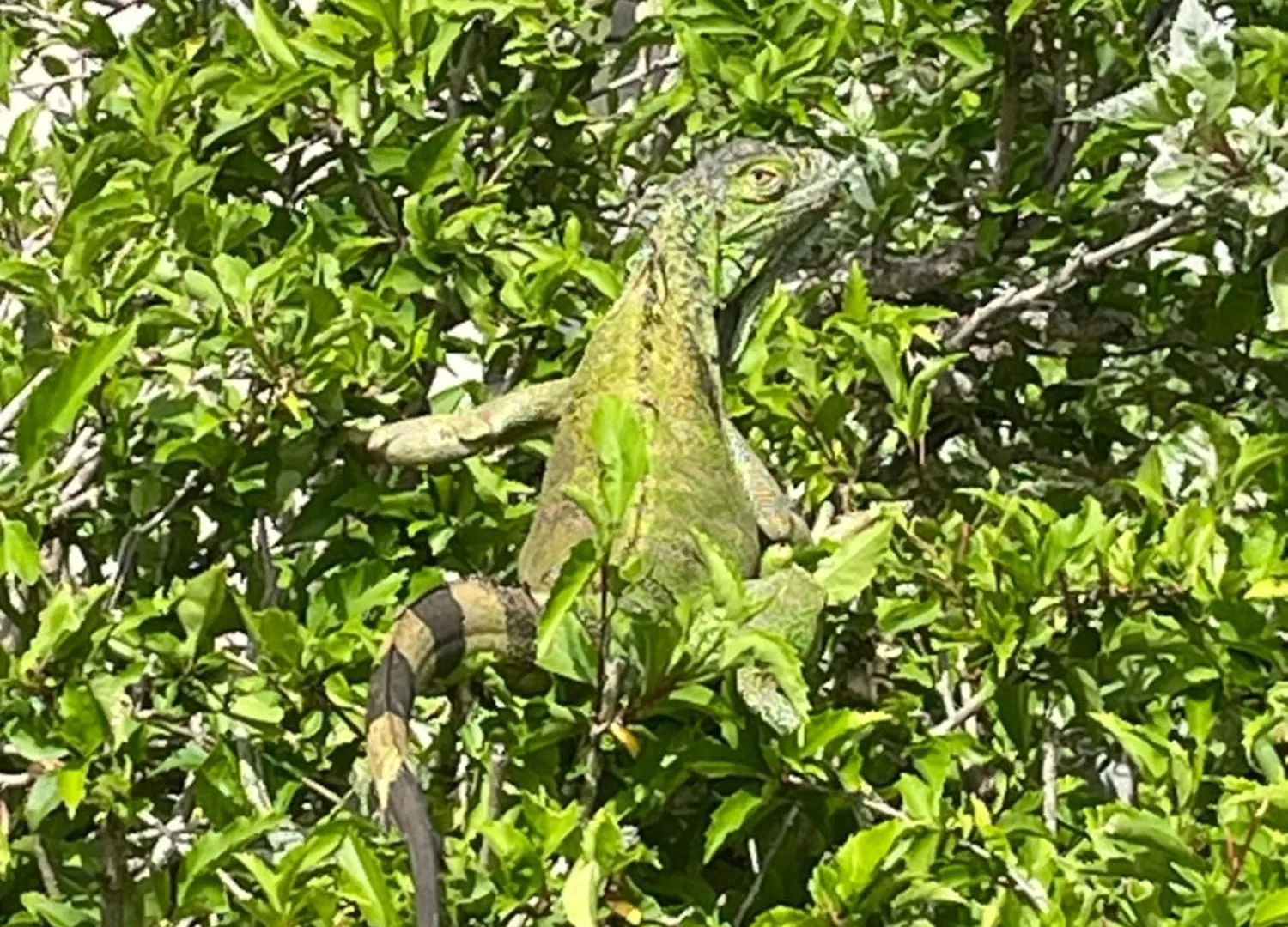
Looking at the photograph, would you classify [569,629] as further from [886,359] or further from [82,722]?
[886,359]

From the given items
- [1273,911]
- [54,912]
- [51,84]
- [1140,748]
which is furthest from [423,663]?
[51,84]

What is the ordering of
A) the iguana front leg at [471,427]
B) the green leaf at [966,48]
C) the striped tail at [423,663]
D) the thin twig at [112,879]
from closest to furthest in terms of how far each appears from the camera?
the striped tail at [423,663] < the thin twig at [112,879] < the iguana front leg at [471,427] < the green leaf at [966,48]

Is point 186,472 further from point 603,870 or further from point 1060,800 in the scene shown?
point 1060,800

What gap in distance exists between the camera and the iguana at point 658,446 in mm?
2336

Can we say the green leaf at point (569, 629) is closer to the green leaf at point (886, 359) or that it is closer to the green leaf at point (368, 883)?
the green leaf at point (368, 883)

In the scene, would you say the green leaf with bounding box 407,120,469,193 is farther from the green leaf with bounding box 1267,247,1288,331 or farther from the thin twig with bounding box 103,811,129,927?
the green leaf with bounding box 1267,247,1288,331

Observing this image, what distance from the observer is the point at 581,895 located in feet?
6.16

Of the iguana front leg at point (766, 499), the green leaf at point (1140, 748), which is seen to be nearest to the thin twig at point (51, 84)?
the iguana front leg at point (766, 499)

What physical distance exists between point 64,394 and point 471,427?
0.99 meters

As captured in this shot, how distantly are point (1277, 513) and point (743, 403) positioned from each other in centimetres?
92

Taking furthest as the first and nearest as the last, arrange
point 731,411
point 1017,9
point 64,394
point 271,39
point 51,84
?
point 51,84 → point 731,411 → point 271,39 → point 1017,9 → point 64,394

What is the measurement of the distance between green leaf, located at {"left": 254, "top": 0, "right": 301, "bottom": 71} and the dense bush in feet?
0.05

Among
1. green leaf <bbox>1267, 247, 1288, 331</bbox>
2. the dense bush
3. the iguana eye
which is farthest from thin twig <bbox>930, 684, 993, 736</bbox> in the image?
the iguana eye

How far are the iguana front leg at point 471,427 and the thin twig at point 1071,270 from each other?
72 cm
